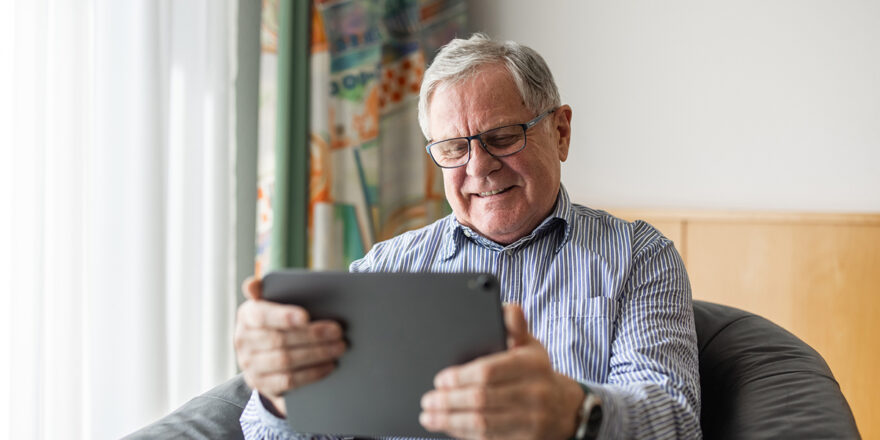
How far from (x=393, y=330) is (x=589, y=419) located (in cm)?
27

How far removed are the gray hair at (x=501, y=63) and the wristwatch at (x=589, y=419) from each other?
2.11ft

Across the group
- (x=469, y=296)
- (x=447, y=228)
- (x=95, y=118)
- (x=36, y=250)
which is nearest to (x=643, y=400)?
(x=469, y=296)

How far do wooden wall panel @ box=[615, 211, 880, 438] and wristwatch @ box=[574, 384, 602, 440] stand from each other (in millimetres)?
1609

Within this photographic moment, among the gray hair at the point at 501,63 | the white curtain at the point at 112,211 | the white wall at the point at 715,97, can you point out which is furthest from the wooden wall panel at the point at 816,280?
the white curtain at the point at 112,211

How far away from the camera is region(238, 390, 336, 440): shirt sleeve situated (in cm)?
102

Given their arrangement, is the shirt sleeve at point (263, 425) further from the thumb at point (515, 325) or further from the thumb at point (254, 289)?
the thumb at point (515, 325)

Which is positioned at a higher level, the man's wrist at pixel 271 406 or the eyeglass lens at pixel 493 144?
the eyeglass lens at pixel 493 144

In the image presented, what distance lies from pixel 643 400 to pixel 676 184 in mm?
1730

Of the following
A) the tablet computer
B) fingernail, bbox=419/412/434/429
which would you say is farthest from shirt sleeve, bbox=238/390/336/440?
fingernail, bbox=419/412/434/429

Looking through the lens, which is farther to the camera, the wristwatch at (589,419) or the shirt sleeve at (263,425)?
the shirt sleeve at (263,425)

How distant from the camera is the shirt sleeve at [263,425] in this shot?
1.02 meters

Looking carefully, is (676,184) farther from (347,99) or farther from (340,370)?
(340,370)

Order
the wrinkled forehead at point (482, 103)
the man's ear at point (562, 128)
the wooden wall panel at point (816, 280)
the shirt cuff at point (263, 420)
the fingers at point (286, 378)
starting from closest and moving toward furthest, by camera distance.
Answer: the fingers at point (286, 378), the shirt cuff at point (263, 420), the wrinkled forehead at point (482, 103), the man's ear at point (562, 128), the wooden wall panel at point (816, 280)

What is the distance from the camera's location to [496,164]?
1363 mm
